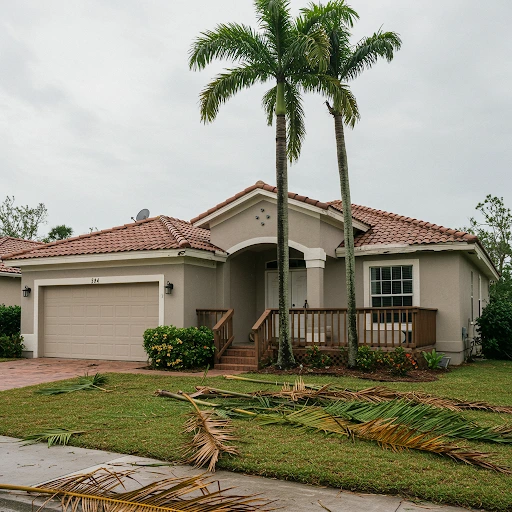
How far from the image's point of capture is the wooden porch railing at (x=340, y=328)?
44.4 ft

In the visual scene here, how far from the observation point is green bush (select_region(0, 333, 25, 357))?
17578 mm

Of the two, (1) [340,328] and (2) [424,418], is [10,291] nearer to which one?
(1) [340,328]

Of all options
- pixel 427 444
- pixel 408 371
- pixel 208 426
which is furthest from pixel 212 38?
pixel 427 444

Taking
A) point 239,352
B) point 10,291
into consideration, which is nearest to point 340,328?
point 239,352

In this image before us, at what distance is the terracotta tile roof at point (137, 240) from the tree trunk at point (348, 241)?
4.11 meters

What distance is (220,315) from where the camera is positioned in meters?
15.6

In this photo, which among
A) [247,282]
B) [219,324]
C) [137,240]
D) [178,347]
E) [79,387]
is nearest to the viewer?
[79,387]

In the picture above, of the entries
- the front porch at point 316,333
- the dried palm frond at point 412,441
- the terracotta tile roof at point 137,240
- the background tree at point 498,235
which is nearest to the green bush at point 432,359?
the front porch at point 316,333

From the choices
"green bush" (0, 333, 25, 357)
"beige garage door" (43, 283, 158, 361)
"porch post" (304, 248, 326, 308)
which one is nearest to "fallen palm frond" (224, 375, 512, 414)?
"porch post" (304, 248, 326, 308)

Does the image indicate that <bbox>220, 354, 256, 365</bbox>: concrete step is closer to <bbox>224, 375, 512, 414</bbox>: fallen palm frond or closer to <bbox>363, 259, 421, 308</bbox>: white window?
<bbox>363, 259, 421, 308</bbox>: white window

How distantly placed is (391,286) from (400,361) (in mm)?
3241

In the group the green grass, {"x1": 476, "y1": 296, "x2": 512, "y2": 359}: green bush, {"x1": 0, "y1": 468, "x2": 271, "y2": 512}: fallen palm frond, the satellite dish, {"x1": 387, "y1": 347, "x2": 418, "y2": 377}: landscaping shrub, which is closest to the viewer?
{"x1": 0, "y1": 468, "x2": 271, "y2": 512}: fallen palm frond

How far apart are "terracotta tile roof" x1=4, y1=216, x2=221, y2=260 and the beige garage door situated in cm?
110

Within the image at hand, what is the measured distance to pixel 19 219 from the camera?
45.4 m
